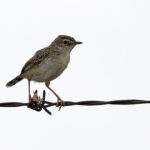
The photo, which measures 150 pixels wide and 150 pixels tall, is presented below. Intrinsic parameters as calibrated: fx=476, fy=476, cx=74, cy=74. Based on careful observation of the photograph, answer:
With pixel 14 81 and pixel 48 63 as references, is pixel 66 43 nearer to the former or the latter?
pixel 48 63

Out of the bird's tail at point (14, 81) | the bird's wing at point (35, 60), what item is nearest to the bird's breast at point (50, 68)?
the bird's wing at point (35, 60)

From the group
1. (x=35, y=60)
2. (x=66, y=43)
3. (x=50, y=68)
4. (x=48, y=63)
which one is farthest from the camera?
(x=66, y=43)

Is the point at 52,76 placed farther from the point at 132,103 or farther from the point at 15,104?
the point at 132,103

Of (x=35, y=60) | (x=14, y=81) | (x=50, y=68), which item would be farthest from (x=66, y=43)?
(x=14, y=81)

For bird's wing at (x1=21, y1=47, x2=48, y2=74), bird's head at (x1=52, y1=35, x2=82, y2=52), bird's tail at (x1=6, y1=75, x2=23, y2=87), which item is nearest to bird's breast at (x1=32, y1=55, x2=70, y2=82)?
bird's wing at (x1=21, y1=47, x2=48, y2=74)

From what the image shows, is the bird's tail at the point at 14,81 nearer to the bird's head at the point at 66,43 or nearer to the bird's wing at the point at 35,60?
the bird's wing at the point at 35,60

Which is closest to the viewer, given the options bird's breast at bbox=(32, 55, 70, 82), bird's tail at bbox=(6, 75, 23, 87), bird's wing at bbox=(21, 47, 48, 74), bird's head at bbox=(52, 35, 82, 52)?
bird's breast at bbox=(32, 55, 70, 82)

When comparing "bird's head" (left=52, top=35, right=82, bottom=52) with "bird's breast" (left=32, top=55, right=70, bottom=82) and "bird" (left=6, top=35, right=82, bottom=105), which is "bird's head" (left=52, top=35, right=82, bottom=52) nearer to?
"bird" (left=6, top=35, right=82, bottom=105)
